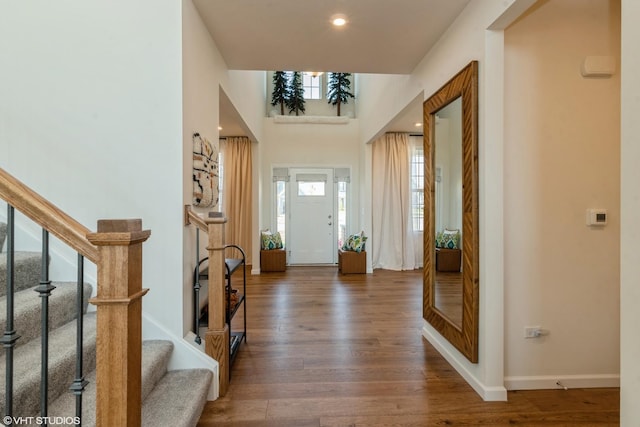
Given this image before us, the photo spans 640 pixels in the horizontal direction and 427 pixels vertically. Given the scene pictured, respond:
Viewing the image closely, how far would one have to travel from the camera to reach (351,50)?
2.72 m

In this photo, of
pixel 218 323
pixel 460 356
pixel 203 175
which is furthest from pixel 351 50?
pixel 460 356

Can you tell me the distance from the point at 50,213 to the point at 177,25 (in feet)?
5.07

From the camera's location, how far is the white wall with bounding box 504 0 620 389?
201 cm

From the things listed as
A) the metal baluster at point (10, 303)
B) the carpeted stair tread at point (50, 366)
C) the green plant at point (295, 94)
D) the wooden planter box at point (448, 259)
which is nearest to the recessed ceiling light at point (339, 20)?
the wooden planter box at point (448, 259)

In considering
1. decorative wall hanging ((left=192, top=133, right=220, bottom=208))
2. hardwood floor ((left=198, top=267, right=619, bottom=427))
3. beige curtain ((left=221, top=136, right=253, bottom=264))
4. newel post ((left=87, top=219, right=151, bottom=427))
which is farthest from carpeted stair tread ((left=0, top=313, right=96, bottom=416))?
beige curtain ((left=221, top=136, right=253, bottom=264))

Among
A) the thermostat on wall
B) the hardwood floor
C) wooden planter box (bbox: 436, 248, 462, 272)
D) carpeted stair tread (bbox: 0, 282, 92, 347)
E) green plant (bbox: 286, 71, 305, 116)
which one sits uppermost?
green plant (bbox: 286, 71, 305, 116)

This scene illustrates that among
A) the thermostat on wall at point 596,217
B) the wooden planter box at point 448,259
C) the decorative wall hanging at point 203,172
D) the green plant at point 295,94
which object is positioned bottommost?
the wooden planter box at point 448,259

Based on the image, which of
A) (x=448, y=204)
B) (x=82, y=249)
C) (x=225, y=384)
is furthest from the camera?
(x=448, y=204)

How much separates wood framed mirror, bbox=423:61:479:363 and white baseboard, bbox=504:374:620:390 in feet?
1.09

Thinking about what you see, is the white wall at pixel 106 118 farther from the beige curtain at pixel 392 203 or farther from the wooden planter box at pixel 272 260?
the beige curtain at pixel 392 203

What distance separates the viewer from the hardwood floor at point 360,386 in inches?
69.5

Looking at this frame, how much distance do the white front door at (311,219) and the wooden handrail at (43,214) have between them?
5543mm

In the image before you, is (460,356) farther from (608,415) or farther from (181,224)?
(181,224)

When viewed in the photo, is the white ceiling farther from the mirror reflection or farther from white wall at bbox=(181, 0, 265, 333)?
the mirror reflection
